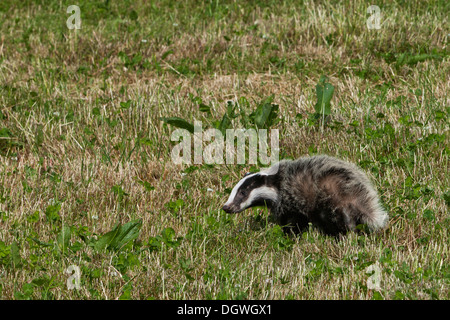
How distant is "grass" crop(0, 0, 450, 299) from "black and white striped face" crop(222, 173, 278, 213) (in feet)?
0.58

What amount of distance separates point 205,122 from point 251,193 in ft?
6.22

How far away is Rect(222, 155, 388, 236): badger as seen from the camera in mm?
5133

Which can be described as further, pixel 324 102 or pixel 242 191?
pixel 324 102

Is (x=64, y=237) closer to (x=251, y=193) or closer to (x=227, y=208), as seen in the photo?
(x=227, y=208)

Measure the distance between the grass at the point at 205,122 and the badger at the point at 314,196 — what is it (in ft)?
0.51

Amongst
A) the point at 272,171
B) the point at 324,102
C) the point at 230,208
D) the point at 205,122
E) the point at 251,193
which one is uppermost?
the point at 324,102

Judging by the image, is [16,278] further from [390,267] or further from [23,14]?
[23,14]

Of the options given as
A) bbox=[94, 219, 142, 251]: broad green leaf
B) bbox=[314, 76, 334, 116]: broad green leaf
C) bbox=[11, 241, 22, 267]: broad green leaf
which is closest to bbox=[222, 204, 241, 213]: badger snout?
bbox=[94, 219, 142, 251]: broad green leaf

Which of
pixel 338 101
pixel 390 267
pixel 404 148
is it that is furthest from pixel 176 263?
pixel 338 101

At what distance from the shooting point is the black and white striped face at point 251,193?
533 centimetres

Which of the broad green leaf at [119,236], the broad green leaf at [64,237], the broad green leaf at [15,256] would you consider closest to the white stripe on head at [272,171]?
the broad green leaf at [119,236]

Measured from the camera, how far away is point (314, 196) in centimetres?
528

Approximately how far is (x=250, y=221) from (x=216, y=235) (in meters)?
0.51

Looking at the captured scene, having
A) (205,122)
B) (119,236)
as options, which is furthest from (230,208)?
(205,122)
